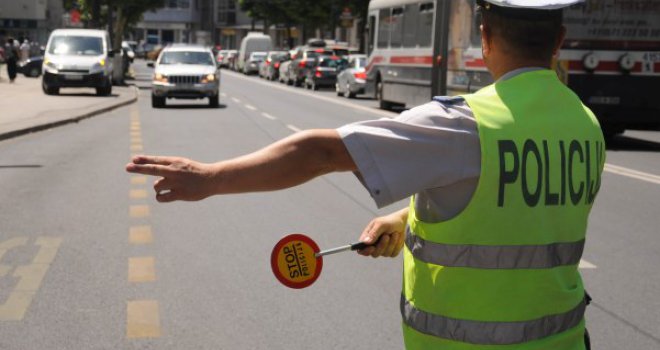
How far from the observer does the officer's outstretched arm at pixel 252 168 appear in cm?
216

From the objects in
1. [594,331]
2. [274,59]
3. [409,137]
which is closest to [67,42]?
[274,59]

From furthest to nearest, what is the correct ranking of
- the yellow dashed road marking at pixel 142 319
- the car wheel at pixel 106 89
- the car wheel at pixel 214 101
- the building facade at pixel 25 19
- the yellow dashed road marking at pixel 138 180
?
the building facade at pixel 25 19, the car wheel at pixel 106 89, the car wheel at pixel 214 101, the yellow dashed road marking at pixel 138 180, the yellow dashed road marking at pixel 142 319

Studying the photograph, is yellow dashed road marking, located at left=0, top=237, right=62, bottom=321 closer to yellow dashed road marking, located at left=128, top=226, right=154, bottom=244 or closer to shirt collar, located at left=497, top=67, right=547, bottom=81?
yellow dashed road marking, located at left=128, top=226, right=154, bottom=244

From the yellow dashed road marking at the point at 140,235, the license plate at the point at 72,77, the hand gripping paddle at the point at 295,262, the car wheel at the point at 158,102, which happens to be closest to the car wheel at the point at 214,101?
the car wheel at the point at 158,102

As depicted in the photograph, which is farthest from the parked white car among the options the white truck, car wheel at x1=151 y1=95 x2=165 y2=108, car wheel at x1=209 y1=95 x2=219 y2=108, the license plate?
the white truck

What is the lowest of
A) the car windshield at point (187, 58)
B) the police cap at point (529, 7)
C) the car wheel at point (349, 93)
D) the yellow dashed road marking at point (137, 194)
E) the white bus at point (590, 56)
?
the car wheel at point (349, 93)

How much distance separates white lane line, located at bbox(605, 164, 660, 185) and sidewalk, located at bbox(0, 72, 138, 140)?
31.8ft

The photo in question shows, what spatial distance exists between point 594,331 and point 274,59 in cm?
5344

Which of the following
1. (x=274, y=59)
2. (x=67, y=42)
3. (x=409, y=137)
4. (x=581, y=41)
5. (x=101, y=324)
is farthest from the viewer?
(x=274, y=59)

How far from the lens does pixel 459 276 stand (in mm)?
2238

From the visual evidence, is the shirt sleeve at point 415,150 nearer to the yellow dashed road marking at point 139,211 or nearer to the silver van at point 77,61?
the yellow dashed road marking at point 139,211

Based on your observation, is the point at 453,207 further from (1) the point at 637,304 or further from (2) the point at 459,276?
(1) the point at 637,304

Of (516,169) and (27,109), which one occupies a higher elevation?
(516,169)

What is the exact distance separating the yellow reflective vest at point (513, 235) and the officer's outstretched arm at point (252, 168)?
0.29 meters
